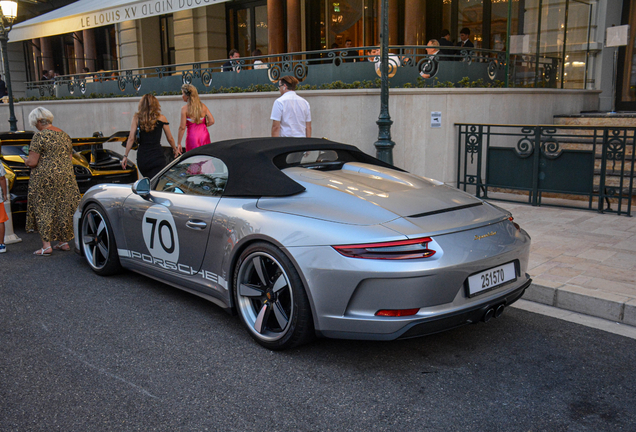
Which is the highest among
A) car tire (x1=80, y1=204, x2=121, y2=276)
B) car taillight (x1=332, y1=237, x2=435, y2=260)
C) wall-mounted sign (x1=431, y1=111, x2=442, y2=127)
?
wall-mounted sign (x1=431, y1=111, x2=442, y2=127)

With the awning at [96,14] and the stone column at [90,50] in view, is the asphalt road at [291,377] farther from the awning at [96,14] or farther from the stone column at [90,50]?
the stone column at [90,50]

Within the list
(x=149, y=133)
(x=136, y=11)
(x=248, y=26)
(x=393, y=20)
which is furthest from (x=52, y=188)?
(x=248, y=26)

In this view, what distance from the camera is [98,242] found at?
5.55 metres

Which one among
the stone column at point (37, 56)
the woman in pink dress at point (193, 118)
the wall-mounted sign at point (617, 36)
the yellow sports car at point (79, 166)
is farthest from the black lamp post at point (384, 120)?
the stone column at point (37, 56)

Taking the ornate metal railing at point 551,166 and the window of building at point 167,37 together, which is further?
the window of building at point 167,37

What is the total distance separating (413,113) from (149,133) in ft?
15.1

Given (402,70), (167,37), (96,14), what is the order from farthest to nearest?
(167,37) < (96,14) < (402,70)

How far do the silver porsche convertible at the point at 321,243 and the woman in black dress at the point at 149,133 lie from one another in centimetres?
275

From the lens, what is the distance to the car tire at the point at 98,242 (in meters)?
5.34

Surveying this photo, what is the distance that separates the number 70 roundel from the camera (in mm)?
4508

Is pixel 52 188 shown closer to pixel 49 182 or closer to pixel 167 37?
pixel 49 182

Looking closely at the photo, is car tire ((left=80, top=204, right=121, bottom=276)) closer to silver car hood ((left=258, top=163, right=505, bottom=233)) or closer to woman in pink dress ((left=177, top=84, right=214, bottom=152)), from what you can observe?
silver car hood ((left=258, top=163, right=505, bottom=233))

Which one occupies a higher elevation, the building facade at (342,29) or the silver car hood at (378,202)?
the building facade at (342,29)

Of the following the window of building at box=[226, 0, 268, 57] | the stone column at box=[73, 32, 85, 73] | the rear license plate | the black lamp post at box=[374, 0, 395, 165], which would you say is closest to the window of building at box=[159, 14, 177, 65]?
the window of building at box=[226, 0, 268, 57]
